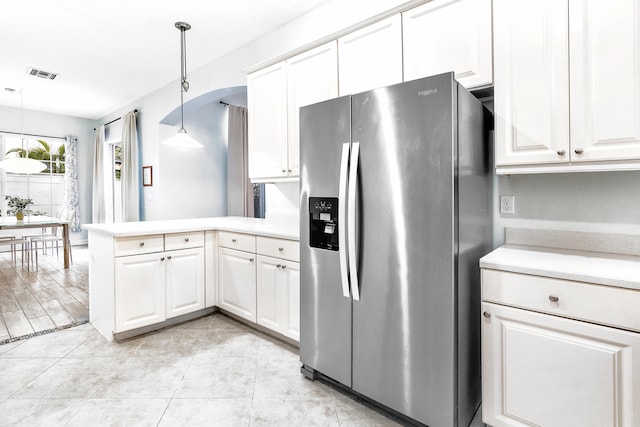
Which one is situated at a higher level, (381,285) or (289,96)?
(289,96)

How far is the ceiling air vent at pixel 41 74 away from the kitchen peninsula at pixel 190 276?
310 centimetres

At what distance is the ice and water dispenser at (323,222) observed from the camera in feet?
6.36

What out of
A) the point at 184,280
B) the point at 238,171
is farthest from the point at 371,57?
the point at 238,171

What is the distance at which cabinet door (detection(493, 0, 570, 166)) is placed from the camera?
161 cm

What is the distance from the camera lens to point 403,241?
1.66 metres

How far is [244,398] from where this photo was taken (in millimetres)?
1987

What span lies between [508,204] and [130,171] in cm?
554

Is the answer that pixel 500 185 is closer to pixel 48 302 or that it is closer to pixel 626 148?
pixel 626 148

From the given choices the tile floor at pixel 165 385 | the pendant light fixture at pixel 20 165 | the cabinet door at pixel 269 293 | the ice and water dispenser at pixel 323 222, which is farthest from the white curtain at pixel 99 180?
the ice and water dispenser at pixel 323 222

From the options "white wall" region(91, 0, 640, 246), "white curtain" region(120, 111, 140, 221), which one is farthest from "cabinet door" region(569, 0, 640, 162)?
"white curtain" region(120, 111, 140, 221)

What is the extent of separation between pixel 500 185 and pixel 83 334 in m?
3.35

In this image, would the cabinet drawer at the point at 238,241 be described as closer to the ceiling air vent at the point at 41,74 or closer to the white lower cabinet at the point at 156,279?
the white lower cabinet at the point at 156,279

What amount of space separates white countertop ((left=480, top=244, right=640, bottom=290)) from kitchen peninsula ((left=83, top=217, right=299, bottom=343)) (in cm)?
134

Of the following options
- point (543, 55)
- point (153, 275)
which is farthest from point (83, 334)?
point (543, 55)
